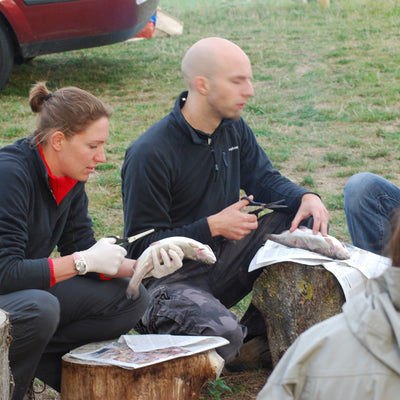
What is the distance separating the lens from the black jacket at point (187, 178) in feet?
9.83

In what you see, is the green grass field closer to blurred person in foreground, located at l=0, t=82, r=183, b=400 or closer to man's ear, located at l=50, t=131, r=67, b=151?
blurred person in foreground, located at l=0, t=82, r=183, b=400

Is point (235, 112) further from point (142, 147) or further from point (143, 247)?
point (143, 247)

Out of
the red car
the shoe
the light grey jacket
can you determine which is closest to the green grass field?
the red car

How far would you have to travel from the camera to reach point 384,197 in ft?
11.3

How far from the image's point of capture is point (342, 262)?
112 inches

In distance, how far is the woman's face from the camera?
2672 mm

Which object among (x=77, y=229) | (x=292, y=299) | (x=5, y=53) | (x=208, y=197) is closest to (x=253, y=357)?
(x=292, y=299)

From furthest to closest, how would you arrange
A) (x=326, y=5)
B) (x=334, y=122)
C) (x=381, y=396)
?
(x=326, y=5) < (x=334, y=122) < (x=381, y=396)

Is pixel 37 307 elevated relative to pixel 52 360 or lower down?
elevated

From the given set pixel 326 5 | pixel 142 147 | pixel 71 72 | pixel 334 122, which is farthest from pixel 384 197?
pixel 326 5

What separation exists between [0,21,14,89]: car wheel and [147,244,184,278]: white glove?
4.91m

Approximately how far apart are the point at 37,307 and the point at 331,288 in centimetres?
120

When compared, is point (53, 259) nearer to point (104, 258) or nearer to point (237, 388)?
point (104, 258)

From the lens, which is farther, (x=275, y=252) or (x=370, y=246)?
(x=370, y=246)
